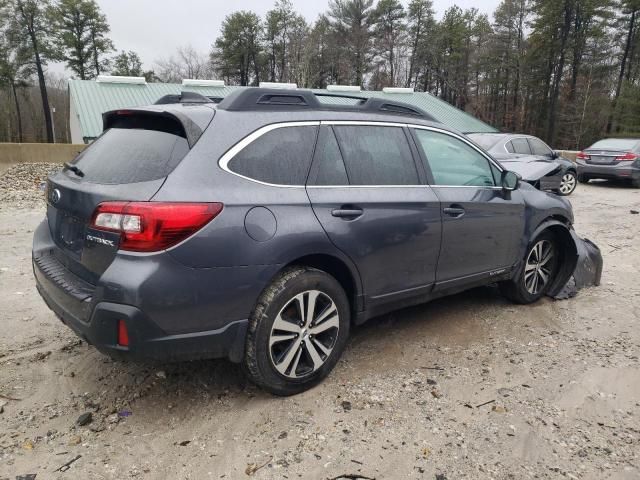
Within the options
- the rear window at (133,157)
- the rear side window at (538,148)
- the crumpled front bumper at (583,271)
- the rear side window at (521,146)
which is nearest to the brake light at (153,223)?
the rear window at (133,157)

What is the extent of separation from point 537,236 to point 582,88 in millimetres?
42157

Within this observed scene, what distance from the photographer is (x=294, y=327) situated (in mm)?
2748

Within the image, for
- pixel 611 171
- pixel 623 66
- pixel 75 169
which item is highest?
pixel 623 66

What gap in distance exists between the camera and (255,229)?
2471mm

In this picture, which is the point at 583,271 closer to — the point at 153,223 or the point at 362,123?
the point at 362,123

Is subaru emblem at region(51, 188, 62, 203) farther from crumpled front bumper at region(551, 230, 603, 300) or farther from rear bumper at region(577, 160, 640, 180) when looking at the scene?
rear bumper at region(577, 160, 640, 180)

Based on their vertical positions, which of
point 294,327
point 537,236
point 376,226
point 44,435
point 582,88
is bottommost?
point 44,435

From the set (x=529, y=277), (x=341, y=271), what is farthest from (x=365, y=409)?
(x=529, y=277)

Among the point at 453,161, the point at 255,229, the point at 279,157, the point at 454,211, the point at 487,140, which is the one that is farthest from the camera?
the point at 487,140

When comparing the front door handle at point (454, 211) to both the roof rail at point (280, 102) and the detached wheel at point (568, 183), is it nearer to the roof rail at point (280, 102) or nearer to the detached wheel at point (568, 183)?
the roof rail at point (280, 102)

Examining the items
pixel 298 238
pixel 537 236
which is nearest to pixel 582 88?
pixel 537 236

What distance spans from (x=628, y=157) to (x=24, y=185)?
1662cm

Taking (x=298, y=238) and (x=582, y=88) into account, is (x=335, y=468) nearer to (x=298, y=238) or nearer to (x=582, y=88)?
(x=298, y=238)

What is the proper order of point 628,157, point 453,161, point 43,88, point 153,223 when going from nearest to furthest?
point 153,223 → point 453,161 → point 628,157 → point 43,88
